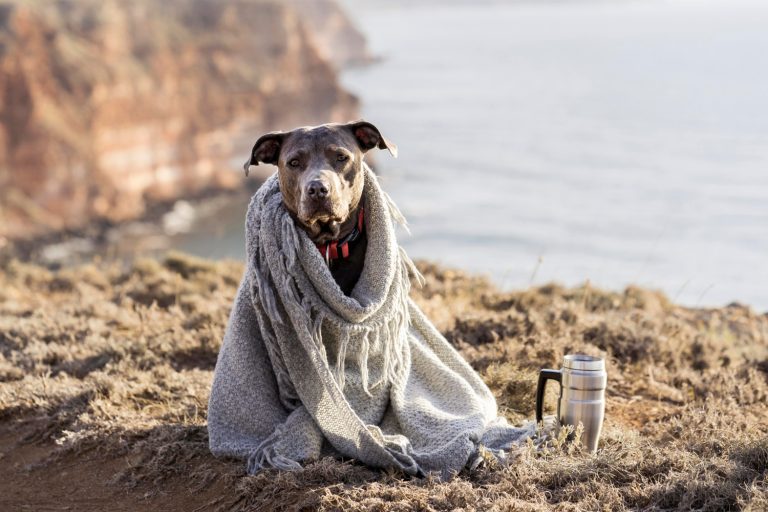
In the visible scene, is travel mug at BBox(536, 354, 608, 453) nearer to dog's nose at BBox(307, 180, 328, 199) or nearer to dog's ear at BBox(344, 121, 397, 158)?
dog's ear at BBox(344, 121, 397, 158)

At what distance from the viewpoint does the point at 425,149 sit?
80062 millimetres

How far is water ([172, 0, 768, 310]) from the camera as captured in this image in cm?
3378

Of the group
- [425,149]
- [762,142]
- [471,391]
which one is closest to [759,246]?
[762,142]

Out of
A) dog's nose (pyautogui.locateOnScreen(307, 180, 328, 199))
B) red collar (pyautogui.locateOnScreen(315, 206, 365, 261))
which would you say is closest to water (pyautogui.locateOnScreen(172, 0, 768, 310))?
red collar (pyautogui.locateOnScreen(315, 206, 365, 261))

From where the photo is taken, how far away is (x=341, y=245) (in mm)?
4453

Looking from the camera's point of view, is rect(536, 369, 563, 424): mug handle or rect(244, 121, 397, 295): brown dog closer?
rect(244, 121, 397, 295): brown dog

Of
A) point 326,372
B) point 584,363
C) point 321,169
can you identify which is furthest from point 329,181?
point 584,363

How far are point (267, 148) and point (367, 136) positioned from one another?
1.60 ft

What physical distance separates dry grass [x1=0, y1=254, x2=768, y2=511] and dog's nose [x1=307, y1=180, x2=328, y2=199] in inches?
51.2

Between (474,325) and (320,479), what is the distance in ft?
9.34

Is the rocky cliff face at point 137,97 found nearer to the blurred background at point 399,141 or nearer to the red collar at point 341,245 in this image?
the blurred background at point 399,141

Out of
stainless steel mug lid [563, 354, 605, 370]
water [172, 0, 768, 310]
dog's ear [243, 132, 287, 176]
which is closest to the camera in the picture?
dog's ear [243, 132, 287, 176]

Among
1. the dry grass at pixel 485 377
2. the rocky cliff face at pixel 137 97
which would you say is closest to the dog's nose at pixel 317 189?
the dry grass at pixel 485 377

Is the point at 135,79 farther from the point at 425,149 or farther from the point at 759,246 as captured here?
the point at 759,246
